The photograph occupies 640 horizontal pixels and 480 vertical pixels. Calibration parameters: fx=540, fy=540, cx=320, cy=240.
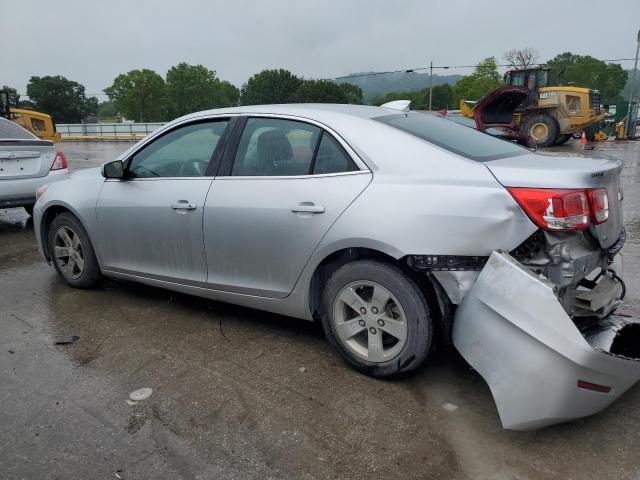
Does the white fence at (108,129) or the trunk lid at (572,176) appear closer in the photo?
the trunk lid at (572,176)

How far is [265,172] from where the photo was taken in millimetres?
3420

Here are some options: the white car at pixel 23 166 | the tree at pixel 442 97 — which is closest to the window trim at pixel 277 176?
the white car at pixel 23 166

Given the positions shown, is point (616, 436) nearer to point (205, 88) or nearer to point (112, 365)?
point (112, 365)

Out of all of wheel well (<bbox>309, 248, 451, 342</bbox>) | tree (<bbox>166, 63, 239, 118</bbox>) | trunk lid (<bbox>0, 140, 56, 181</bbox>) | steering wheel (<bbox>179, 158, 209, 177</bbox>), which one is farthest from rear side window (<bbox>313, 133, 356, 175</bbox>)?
tree (<bbox>166, 63, 239, 118</bbox>)

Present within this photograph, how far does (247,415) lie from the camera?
277 cm

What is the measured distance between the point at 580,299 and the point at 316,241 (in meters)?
1.43

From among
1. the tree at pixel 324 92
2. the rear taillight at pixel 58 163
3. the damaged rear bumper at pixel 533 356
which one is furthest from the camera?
the tree at pixel 324 92

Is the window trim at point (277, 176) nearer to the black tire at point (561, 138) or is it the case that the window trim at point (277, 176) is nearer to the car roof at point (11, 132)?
the car roof at point (11, 132)

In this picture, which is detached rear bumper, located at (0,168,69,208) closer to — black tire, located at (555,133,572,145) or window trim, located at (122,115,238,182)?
window trim, located at (122,115,238,182)

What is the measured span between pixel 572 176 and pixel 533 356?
90 centimetres

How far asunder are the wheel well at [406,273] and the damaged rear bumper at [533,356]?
23 cm

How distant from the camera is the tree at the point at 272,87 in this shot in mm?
80688

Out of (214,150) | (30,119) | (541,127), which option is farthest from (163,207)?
(30,119)

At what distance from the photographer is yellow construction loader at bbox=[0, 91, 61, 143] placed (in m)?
19.0
